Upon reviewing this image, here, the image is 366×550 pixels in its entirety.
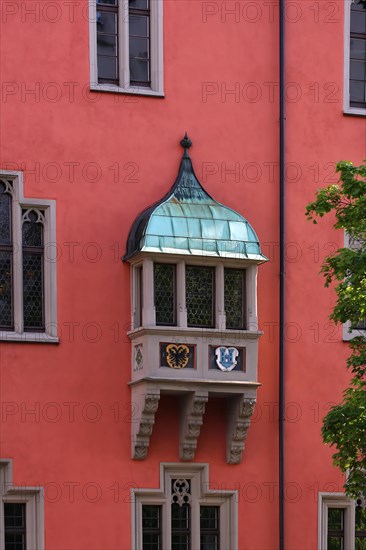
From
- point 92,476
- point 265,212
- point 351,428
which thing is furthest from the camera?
point 265,212

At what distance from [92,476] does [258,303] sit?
358cm

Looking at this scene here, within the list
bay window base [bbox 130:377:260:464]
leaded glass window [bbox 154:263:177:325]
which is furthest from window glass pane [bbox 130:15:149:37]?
bay window base [bbox 130:377:260:464]

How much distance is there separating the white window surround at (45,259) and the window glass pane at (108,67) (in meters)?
2.07

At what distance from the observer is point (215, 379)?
75.7 feet

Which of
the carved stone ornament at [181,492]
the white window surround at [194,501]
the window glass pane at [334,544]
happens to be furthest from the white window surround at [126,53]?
the window glass pane at [334,544]

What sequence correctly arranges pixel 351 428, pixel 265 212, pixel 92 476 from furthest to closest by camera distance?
1. pixel 265 212
2. pixel 92 476
3. pixel 351 428

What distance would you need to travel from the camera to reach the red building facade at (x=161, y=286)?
22.9 metres

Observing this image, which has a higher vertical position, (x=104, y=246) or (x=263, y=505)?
(x=104, y=246)

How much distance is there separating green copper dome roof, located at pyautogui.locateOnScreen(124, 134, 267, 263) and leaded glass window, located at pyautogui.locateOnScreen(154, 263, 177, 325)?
333 mm

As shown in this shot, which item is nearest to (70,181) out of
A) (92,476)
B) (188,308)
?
(188,308)

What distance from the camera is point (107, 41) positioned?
78.8 feet

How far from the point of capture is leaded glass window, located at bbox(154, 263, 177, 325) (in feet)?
75.8

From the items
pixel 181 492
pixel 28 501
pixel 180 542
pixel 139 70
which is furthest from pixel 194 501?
pixel 139 70

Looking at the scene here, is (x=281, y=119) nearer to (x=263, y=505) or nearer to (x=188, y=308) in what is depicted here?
(x=188, y=308)
